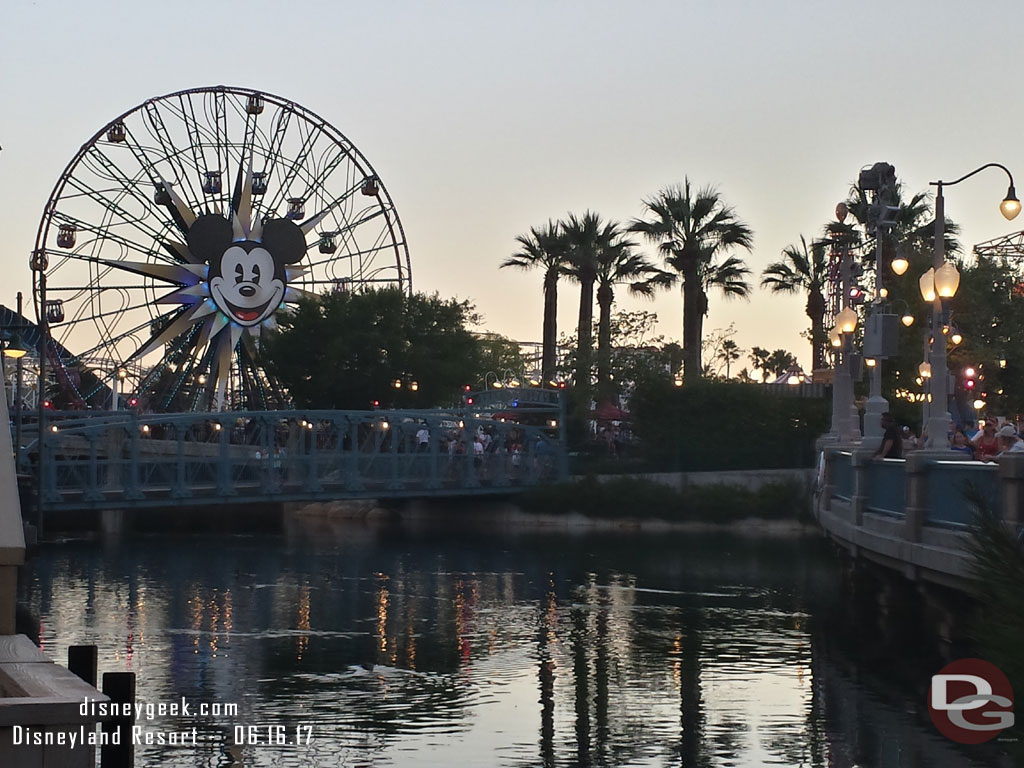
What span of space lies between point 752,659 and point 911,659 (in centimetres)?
251

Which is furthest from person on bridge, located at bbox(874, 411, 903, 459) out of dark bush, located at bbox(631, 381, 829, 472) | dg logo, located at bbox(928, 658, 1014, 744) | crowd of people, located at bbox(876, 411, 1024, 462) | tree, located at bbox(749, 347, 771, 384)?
tree, located at bbox(749, 347, 771, 384)

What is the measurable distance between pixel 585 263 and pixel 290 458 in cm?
2020

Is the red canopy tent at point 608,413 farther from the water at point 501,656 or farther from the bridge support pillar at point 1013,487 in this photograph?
the bridge support pillar at point 1013,487

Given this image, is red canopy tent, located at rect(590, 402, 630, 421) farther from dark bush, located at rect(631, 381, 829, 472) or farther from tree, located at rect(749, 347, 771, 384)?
tree, located at rect(749, 347, 771, 384)

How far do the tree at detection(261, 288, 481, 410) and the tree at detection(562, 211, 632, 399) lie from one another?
5523 millimetres

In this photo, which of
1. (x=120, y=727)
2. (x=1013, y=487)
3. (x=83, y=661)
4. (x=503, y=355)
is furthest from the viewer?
(x=503, y=355)

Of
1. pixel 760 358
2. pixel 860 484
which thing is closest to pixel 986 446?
pixel 860 484

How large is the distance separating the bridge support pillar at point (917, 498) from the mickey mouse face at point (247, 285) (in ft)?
149

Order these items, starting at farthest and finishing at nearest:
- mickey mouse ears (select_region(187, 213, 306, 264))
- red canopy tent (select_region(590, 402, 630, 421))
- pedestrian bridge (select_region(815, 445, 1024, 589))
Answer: red canopy tent (select_region(590, 402, 630, 421)), mickey mouse ears (select_region(187, 213, 306, 264)), pedestrian bridge (select_region(815, 445, 1024, 589))

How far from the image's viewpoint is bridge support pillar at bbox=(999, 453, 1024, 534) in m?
14.7

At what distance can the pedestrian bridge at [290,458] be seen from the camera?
4675 centimetres

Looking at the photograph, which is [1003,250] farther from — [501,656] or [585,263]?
[501,656]

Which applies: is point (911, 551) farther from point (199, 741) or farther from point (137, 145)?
point (137, 145)

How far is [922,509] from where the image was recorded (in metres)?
18.7
